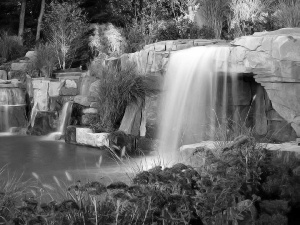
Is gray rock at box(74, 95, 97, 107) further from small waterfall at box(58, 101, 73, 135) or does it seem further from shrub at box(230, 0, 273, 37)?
shrub at box(230, 0, 273, 37)

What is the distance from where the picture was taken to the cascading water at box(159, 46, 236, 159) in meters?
7.33

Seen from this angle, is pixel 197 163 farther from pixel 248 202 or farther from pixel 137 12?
pixel 137 12

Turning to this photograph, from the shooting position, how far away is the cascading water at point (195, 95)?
7332mm

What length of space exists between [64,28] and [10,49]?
2117mm

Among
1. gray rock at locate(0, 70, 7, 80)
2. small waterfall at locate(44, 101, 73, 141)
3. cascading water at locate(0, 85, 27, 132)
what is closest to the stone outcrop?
small waterfall at locate(44, 101, 73, 141)

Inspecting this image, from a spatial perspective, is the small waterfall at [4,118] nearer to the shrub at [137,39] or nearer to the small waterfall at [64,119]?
the small waterfall at [64,119]

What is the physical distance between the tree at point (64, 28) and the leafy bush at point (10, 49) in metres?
1.24

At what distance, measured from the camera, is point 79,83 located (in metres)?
10.9

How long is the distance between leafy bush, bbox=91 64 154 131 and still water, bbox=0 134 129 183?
0.78 metres

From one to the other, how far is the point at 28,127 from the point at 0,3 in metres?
9.18

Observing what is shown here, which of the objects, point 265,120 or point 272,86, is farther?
point 265,120

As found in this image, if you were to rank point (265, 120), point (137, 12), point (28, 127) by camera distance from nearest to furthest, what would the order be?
1. point (265, 120)
2. point (28, 127)
3. point (137, 12)

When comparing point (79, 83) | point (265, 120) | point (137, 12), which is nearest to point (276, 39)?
point (265, 120)

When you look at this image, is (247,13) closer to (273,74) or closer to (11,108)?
(273,74)
